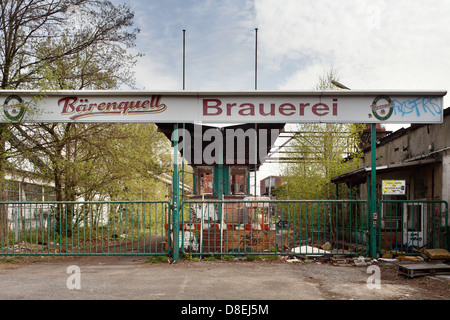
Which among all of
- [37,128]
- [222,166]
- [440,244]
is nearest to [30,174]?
[37,128]

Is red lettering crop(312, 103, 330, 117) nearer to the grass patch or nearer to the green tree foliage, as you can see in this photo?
the grass patch

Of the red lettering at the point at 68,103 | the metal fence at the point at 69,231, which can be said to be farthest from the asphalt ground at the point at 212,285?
the red lettering at the point at 68,103

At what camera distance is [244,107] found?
10.2m

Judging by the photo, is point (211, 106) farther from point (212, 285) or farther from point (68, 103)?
point (212, 285)

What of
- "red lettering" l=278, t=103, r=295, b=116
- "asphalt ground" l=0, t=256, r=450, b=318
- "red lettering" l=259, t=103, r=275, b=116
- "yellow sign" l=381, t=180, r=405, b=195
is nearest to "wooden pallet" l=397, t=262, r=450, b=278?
"asphalt ground" l=0, t=256, r=450, b=318

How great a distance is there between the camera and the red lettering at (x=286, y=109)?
10195 millimetres

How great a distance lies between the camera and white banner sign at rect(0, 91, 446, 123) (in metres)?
10.1

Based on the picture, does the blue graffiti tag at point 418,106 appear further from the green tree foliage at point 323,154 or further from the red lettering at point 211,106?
the green tree foliage at point 323,154

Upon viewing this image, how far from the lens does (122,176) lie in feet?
53.1

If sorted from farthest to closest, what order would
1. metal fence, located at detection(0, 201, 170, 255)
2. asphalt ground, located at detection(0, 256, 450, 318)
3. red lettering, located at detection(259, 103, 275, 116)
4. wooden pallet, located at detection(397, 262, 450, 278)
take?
red lettering, located at detection(259, 103, 275, 116) → metal fence, located at detection(0, 201, 170, 255) → wooden pallet, located at detection(397, 262, 450, 278) → asphalt ground, located at detection(0, 256, 450, 318)

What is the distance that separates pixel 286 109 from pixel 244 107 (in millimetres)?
1145

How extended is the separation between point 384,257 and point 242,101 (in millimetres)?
5787

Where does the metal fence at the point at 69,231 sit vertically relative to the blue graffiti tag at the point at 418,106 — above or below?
below

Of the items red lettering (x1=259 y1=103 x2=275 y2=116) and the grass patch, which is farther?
red lettering (x1=259 y1=103 x2=275 y2=116)
